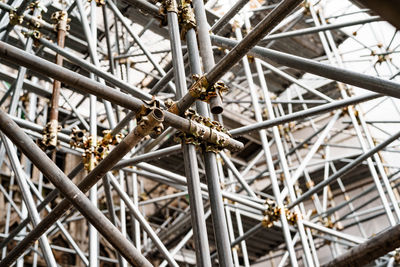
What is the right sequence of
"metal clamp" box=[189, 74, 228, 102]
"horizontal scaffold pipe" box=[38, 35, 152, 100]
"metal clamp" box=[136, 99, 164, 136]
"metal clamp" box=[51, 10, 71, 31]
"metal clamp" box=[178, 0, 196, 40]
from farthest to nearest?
"metal clamp" box=[51, 10, 71, 31]
"horizontal scaffold pipe" box=[38, 35, 152, 100]
"metal clamp" box=[178, 0, 196, 40]
"metal clamp" box=[189, 74, 228, 102]
"metal clamp" box=[136, 99, 164, 136]

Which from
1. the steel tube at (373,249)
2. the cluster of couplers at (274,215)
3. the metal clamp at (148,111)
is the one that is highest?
the cluster of couplers at (274,215)

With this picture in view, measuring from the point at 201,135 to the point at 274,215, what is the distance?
3.16 metres

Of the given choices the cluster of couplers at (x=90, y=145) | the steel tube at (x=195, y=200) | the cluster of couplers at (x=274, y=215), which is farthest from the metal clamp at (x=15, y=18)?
the cluster of couplers at (x=274, y=215)

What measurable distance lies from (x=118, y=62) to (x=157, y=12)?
413cm

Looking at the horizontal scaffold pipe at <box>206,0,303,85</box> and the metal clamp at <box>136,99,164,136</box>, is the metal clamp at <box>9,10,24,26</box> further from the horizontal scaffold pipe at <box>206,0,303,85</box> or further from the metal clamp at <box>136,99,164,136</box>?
the horizontal scaffold pipe at <box>206,0,303,85</box>

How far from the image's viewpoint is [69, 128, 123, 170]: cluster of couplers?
218 inches

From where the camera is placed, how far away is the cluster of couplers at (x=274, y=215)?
6.68 meters

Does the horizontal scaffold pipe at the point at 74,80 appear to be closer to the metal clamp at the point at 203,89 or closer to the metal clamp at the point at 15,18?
the metal clamp at the point at 203,89

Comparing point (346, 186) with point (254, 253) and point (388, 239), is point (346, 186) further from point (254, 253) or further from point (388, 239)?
point (388, 239)

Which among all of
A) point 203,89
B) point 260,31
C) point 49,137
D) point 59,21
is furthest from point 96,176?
point 59,21

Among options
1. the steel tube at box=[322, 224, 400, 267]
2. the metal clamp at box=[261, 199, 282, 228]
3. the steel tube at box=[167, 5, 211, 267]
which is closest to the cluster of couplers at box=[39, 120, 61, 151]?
the steel tube at box=[167, 5, 211, 267]

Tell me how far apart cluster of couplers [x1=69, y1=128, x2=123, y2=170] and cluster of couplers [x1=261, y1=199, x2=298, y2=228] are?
7.78ft

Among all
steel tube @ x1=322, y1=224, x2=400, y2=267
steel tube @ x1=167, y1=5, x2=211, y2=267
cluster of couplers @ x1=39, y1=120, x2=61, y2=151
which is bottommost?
steel tube @ x1=322, y1=224, x2=400, y2=267

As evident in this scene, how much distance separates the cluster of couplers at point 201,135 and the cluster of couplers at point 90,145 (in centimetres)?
175
